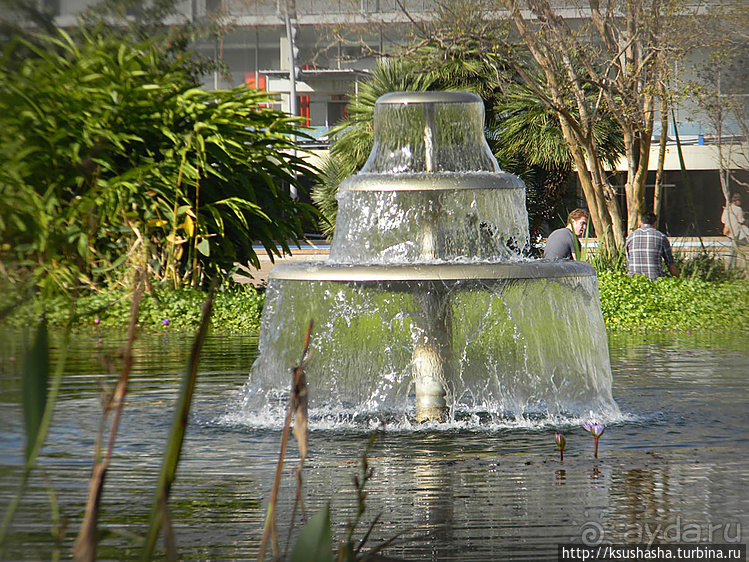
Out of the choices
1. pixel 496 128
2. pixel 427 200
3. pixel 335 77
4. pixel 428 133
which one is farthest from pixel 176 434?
pixel 335 77

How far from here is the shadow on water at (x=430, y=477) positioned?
8.88 ft

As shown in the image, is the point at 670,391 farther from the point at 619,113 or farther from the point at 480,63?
the point at 480,63

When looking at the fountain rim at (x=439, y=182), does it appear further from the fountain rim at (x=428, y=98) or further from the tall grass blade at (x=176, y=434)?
the tall grass blade at (x=176, y=434)

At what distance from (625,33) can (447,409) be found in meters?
9.46

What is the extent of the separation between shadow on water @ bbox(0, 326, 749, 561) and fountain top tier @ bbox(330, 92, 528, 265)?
1140mm

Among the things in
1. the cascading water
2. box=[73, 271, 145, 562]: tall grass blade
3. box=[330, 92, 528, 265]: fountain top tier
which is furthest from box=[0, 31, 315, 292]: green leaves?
box=[73, 271, 145, 562]: tall grass blade

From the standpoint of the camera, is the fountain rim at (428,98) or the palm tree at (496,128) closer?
the fountain rim at (428,98)

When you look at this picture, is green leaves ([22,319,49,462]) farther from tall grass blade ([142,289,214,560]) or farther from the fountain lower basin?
the fountain lower basin

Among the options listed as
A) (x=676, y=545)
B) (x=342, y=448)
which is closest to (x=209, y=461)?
(x=342, y=448)

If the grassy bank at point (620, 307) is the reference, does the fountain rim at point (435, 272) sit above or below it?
above

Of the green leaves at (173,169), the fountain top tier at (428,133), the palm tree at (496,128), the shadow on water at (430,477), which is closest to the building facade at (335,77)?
the palm tree at (496,128)

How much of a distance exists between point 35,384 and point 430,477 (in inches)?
113

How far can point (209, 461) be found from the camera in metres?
4.04

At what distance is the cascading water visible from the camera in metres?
4.88
